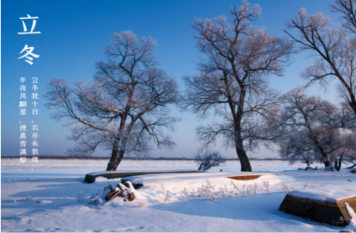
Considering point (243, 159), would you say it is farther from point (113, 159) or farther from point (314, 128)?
point (314, 128)

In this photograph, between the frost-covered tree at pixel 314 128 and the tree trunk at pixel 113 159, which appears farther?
the frost-covered tree at pixel 314 128

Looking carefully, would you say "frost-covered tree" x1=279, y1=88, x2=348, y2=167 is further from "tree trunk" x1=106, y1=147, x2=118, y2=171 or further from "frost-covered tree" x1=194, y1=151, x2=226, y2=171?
"tree trunk" x1=106, y1=147, x2=118, y2=171

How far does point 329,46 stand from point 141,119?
44.1 feet

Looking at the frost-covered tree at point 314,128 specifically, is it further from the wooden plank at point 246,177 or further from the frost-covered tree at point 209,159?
the wooden plank at point 246,177

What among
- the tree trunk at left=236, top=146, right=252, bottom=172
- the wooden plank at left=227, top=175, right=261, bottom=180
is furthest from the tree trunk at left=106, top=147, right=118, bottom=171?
the wooden plank at left=227, top=175, right=261, bottom=180

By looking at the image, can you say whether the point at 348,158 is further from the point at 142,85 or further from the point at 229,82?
the point at 142,85

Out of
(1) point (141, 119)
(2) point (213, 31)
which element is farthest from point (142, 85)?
(2) point (213, 31)

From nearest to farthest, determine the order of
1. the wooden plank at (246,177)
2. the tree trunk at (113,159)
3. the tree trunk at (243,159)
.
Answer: the wooden plank at (246,177) → the tree trunk at (243,159) → the tree trunk at (113,159)

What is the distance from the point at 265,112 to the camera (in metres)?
14.8

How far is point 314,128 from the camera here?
26281 millimetres

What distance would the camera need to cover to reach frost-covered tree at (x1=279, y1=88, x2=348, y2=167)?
25.7 metres

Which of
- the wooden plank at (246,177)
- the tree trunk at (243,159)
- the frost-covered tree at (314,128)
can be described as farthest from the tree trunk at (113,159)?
the frost-covered tree at (314,128)

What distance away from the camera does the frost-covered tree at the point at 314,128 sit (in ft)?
84.4

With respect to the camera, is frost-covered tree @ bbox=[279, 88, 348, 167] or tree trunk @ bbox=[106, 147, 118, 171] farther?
frost-covered tree @ bbox=[279, 88, 348, 167]
